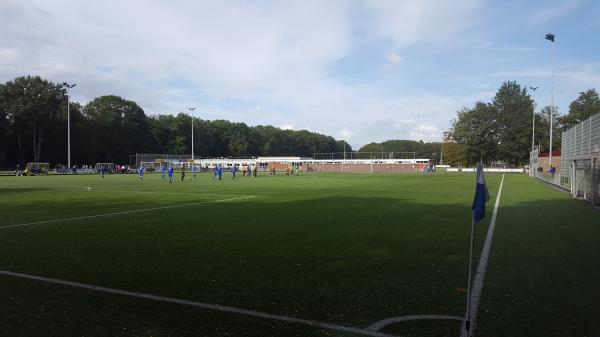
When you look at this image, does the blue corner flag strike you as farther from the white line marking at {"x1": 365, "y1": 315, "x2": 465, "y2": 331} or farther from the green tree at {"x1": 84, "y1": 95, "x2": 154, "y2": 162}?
the green tree at {"x1": 84, "y1": 95, "x2": 154, "y2": 162}

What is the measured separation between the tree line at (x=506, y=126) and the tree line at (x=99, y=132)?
72.8 metres

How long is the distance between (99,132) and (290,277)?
332 feet

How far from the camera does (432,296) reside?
6.07m

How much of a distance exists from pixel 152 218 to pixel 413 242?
8760mm

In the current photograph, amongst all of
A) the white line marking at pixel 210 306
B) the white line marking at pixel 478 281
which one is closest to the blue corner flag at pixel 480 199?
the white line marking at pixel 478 281

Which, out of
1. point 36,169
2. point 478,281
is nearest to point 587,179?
point 478,281

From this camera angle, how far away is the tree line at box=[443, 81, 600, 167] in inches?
3634

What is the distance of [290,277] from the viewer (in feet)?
23.0

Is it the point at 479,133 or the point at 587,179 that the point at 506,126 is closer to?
the point at 479,133

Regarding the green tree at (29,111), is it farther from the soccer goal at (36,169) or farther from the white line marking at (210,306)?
the white line marking at (210,306)

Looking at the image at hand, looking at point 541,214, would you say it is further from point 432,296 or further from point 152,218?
point 152,218

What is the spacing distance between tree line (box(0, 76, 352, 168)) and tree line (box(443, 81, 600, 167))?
7278cm

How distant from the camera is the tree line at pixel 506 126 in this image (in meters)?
92.3

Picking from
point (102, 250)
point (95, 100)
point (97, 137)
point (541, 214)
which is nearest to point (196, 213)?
point (102, 250)
